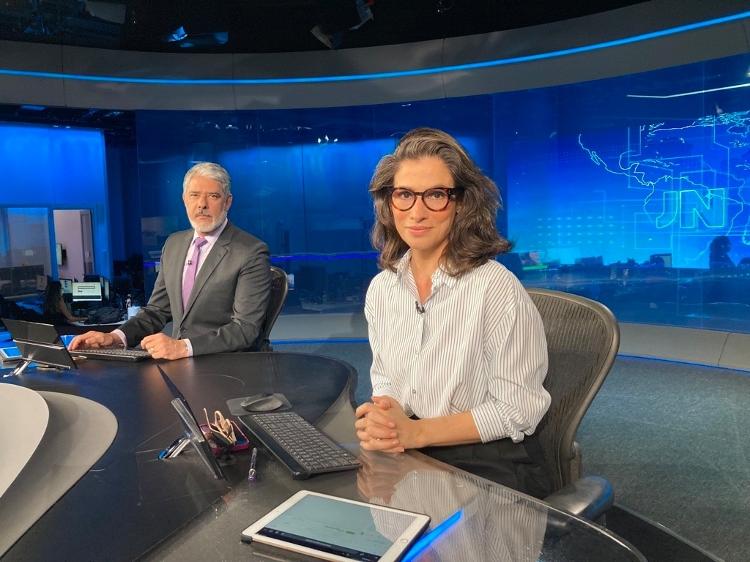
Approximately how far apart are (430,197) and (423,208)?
0.10 feet

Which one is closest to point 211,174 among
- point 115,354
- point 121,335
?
point 121,335

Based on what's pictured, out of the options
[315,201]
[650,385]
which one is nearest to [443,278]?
[650,385]

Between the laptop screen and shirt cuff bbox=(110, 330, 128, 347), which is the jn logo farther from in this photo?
the laptop screen

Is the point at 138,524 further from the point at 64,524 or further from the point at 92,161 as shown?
the point at 92,161

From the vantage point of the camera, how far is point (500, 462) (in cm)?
145

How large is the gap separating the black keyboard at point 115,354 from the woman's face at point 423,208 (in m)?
1.31

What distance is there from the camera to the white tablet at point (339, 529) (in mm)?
871

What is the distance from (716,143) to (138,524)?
223 inches

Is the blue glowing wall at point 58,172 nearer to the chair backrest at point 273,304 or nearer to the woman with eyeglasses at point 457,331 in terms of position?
the chair backrest at point 273,304

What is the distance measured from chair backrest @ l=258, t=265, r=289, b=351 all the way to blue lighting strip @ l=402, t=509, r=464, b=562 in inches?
78.9

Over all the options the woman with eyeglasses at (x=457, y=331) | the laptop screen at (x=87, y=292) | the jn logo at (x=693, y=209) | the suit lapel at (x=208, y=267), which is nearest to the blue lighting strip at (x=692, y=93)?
the jn logo at (x=693, y=209)

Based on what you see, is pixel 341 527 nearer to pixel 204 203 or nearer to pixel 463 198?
pixel 463 198

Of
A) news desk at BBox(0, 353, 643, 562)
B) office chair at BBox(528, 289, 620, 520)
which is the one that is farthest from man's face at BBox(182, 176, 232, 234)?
office chair at BBox(528, 289, 620, 520)

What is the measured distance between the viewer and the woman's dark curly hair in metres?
1.51
